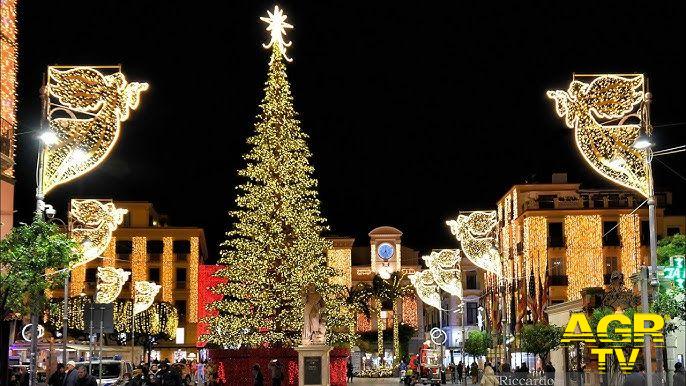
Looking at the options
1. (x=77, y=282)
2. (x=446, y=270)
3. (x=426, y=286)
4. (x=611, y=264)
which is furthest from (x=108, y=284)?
(x=77, y=282)

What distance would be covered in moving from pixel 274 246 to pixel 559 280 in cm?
3861

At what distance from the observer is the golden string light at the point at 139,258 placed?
3866 inches

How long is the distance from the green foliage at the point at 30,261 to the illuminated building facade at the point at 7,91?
2.39 ft

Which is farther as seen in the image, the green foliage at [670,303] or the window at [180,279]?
the window at [180,279]

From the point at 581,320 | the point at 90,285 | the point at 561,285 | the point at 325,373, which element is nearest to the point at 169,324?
the point at 90,285

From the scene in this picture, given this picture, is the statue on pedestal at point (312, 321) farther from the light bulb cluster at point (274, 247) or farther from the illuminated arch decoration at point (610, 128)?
the illuminated arch decoration at point (610, 128)

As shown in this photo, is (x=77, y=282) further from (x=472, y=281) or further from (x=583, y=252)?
(x=583, y=252)

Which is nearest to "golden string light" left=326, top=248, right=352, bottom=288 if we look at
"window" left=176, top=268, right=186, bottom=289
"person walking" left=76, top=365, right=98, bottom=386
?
"window" left=176, top=268, right=186, bottom=289

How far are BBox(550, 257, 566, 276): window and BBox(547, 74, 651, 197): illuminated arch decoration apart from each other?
56128mm

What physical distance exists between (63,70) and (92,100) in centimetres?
103

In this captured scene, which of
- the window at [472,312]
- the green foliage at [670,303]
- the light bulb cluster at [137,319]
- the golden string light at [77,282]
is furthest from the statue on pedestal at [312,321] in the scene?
the window at [472,312]

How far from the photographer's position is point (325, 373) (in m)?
40.2

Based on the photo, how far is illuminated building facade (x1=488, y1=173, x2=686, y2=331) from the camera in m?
80.3

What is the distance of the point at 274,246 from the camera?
154 feet
